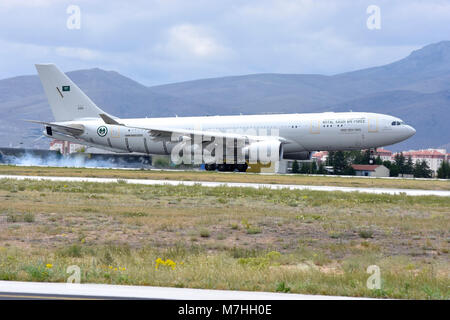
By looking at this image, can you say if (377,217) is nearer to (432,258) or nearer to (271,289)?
(432,258)

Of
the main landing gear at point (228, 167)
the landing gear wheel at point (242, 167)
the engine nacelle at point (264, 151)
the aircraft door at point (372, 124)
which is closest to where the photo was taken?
the engine nacelle at point (264, 151)

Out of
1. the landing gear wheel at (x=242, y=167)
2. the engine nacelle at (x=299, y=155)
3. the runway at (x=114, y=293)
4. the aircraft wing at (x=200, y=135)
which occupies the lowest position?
the runway at (x=114, y=293)

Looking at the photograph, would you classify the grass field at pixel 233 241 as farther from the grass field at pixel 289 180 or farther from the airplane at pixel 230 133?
the airplane at pixel 230 133

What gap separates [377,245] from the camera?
1658 centimetres

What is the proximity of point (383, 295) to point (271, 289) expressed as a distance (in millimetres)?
1887

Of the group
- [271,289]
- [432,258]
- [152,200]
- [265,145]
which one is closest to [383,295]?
[271,289]

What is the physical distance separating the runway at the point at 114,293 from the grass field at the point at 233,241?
1.42 ft

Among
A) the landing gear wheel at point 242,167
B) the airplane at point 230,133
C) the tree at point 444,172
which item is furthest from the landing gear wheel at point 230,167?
the tree at point 444,172

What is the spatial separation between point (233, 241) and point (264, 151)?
100ft

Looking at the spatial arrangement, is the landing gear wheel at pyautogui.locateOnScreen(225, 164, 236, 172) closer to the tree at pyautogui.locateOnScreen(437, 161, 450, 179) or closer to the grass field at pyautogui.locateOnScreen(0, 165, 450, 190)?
the grass field at pyautogui.locateOnScreen(0, 165, 450, 190)

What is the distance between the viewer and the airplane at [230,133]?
161ft

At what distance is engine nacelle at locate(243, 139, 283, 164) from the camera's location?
4753cm

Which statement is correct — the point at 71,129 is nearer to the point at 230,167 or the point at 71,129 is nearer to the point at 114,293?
the point at 230,167

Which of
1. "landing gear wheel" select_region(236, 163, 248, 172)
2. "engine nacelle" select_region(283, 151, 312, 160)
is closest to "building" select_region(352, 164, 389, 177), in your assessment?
"engine nacelle" select_region(283, 151, 312, 160)
